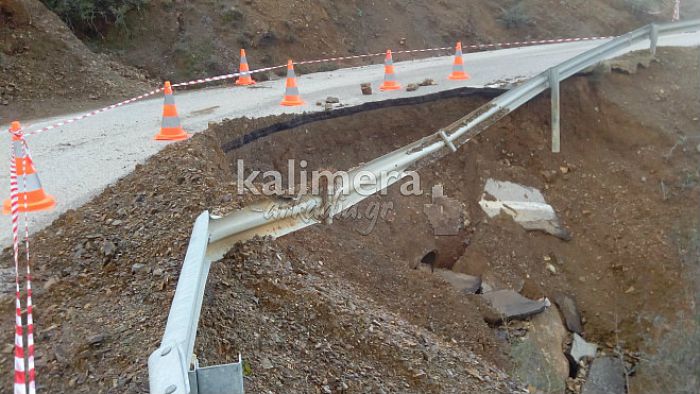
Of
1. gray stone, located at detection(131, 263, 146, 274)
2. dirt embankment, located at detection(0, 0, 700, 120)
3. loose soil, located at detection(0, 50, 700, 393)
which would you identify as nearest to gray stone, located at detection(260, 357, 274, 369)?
loose soil, located at detection(0, 50, 700, 393)

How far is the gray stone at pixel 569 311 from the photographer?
8508mm

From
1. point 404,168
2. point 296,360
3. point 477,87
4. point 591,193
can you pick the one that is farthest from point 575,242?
point 296,360

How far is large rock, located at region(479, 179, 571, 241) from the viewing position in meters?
9.35

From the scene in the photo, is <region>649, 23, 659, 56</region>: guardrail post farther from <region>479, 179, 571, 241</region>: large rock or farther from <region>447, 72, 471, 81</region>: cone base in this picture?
<region>479, 179, 571, 241</region>: large rock

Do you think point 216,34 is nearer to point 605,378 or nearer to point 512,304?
point 512,304

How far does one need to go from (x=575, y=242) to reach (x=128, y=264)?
24.0 ft

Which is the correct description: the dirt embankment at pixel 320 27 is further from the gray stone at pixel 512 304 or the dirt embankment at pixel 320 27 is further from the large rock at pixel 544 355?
the large rock at pixel 544 355

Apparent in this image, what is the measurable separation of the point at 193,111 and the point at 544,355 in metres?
6.08

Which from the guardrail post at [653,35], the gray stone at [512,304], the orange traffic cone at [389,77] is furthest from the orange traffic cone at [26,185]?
the guardrail post at [653,35]

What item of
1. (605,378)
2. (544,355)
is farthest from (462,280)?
(605,378)

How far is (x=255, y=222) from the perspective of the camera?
16.1 ft

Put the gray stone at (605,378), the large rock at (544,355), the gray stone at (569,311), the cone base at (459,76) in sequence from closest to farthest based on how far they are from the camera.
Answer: the large rock at (544,355), the gray stone at (605,378), the gray stone at (569,311), the cone base at (459,76)

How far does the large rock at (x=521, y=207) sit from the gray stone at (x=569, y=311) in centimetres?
114

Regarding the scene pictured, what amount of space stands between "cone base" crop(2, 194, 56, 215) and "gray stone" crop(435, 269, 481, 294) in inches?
183
